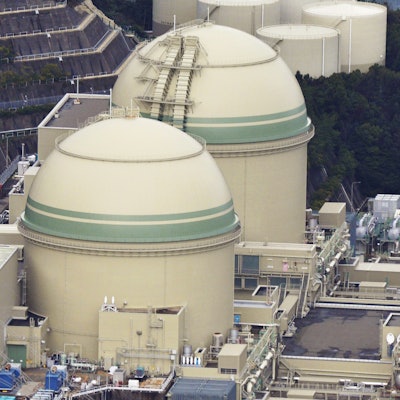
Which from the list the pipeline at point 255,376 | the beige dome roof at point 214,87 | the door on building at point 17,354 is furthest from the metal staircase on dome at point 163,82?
the door on building at point 17,354

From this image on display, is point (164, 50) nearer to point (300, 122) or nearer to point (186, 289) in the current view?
point (300, 122)

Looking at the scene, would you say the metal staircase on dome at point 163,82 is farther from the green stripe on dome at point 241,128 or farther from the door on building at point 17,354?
the door on building at point 17,354

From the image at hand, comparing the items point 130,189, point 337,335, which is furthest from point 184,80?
point 130,189

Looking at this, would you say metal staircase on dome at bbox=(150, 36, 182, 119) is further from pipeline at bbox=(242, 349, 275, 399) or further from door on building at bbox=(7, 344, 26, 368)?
door on building at bbox=(7, 344, 26, 368)

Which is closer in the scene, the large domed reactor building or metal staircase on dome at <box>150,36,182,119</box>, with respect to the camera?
metal staircase on dome at <box>150,36,182,119</box>

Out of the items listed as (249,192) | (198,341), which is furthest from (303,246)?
(198,341)

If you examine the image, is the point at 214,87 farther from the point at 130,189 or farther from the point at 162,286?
the point at 162,286

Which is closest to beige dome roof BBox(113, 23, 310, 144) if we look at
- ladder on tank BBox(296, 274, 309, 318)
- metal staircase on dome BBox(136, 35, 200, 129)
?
metal staircase on dome BBox(136, 35, 200, 129)
